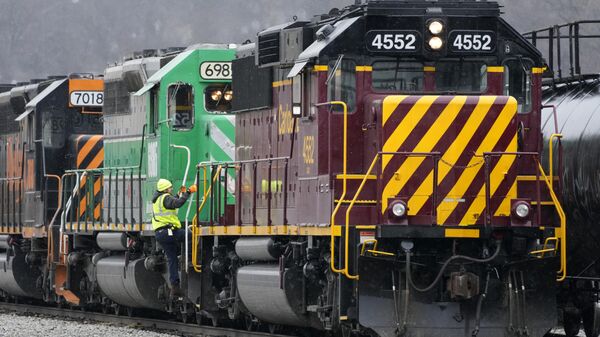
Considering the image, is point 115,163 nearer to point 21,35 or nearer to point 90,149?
point 90,149

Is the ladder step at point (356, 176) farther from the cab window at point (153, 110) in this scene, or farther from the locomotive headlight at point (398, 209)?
the cab window at point (153, 110)

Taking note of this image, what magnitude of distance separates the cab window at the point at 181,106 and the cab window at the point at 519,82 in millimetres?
5903

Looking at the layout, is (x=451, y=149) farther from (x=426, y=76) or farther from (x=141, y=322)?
(x=141, y=322)

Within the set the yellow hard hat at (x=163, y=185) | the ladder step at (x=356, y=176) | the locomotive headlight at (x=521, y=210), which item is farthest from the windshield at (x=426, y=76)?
the yellow hard hat at (x=163, y=185)

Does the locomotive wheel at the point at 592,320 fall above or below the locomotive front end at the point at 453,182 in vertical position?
below

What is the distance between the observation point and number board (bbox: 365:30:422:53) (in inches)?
595

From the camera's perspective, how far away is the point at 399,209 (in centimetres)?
1474

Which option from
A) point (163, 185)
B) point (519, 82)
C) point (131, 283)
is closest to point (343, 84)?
point (519, 82)

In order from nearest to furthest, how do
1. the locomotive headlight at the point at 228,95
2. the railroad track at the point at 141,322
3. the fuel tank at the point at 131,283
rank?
the railroad track at the point at 141,322 → the locomotive headlight at the point at 228,95 → the fuel tank at the point at 131,283

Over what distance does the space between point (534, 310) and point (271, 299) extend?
3.21 meters

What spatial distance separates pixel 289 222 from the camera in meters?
16.5

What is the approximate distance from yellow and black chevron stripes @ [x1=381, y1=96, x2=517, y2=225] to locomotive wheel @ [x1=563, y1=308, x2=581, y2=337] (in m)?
2.25

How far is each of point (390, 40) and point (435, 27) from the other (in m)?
0.47

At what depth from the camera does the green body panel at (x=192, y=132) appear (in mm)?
19938
